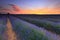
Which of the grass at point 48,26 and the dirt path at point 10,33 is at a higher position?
the grass at point 48,26

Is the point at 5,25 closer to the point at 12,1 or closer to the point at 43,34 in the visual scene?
the point at 12,1

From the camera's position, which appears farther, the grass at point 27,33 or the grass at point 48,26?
the grass at point 48,26

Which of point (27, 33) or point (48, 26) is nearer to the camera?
point (27, 33)

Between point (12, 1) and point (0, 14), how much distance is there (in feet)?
0.90

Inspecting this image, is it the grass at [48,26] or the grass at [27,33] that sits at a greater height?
the grass at [48,26]

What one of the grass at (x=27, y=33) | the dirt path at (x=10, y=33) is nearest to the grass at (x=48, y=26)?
the grass at (x=27, y=33)

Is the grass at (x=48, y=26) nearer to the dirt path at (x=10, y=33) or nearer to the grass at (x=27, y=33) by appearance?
the grass at (x=27, y=33)

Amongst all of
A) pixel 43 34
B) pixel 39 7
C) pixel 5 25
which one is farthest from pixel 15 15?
pixel 43 34

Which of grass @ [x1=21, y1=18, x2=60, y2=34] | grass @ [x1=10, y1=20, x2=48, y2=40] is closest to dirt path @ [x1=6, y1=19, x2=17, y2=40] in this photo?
grass @ [x1=10, y1=20, x2=48, y2=40]

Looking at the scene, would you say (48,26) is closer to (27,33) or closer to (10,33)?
(27,33)

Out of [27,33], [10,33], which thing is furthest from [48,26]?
[10,33]

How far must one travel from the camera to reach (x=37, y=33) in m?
1.78

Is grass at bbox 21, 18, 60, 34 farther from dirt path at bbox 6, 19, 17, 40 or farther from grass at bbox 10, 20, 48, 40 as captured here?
dirt path at bbox 6, 19, 17, 40

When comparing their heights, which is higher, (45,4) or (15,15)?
(45,4)
